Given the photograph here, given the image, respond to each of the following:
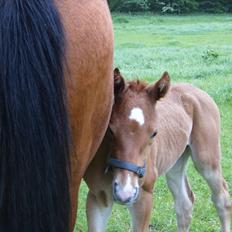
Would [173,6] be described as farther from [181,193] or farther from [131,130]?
[131,130]

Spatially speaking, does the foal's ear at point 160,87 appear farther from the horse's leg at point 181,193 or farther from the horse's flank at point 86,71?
the horse's leg at point 181,193

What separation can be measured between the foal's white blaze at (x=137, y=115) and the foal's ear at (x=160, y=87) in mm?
149

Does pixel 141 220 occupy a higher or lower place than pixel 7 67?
lower

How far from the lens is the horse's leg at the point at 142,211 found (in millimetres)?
3205

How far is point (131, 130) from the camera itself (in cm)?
304

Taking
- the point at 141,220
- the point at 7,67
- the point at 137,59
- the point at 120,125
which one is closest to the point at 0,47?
the point at 7,67

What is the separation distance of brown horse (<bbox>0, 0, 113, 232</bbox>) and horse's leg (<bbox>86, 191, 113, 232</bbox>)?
1.24 m

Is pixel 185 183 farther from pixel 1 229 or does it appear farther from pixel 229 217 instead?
pixel 1 229

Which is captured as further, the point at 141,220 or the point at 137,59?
the point at 137,59

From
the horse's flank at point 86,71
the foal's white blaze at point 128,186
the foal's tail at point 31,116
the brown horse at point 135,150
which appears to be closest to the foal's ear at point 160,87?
the brown horse at point 135,150

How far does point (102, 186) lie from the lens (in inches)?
122

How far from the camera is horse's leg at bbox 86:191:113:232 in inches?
125

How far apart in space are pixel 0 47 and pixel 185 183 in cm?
292

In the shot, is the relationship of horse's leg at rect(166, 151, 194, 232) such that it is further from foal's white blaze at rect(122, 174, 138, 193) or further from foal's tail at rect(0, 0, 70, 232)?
foal's tail at rect(0, 0, 70, 232)
